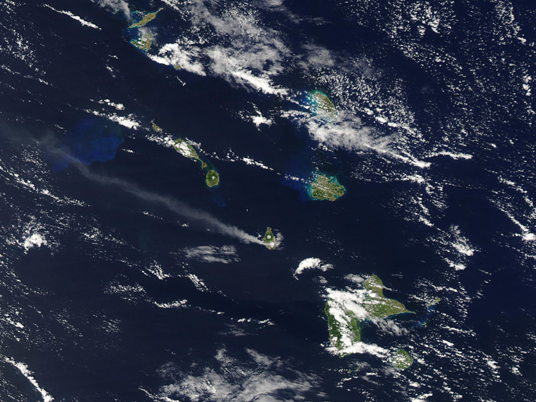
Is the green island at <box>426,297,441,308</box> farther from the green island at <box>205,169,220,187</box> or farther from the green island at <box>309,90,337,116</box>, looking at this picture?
the green island at <box>205,169,220,187</box>

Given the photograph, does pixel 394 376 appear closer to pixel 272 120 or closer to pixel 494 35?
pixel 272 120

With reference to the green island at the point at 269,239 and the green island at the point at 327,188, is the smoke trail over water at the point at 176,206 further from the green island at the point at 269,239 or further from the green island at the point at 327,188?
the green island at the point at 327,188

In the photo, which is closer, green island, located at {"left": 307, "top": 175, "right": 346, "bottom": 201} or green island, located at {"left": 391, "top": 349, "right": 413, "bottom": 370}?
green island, located at {"left": 307, "top": 175, "right": 346, "bottom": 201}

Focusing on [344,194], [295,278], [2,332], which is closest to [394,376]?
[295,278]

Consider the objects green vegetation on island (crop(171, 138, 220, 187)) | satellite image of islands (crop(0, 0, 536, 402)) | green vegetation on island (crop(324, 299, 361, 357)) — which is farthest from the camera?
green vegetation on island (crop(324, 299, 361, 357))

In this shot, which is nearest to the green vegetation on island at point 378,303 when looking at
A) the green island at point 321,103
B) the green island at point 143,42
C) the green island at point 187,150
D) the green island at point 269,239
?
the green island at point 269,239

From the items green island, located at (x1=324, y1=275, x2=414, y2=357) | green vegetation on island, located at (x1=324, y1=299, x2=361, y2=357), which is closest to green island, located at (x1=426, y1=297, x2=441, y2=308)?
green island, located at (x1=324, y1=275, x2=414, y2=357)

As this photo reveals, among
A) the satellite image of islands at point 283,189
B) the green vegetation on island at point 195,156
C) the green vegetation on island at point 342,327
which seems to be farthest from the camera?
the green vegetation on island at point 342,327
